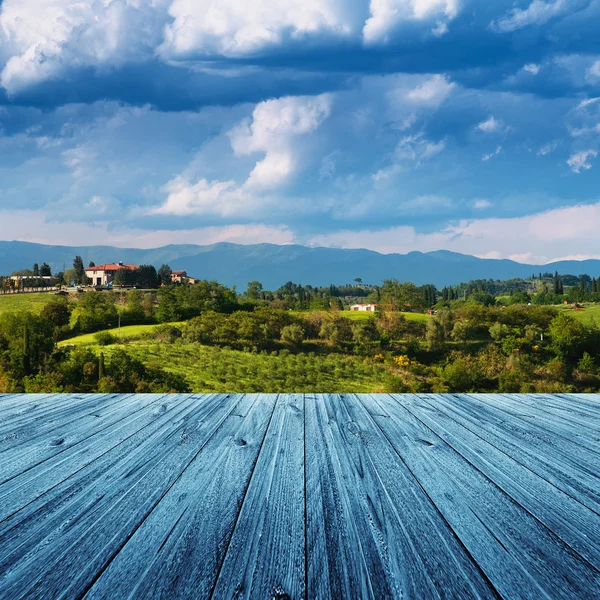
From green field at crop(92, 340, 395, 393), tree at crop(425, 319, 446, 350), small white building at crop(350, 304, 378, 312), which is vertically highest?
small white building at crop(350, 304, 378, 312)

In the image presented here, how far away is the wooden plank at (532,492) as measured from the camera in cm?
79

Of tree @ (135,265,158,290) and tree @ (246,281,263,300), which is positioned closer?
tree @ (246,281,263,300)

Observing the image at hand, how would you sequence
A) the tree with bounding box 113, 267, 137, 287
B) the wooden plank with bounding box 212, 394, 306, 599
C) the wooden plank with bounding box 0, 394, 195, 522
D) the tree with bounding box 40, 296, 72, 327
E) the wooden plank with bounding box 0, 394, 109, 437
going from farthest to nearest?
the tree with bounding box 113, 267, 137, 287
the tree with bounding box 40, 296, 72, 327
the wooden plank with bounding box 0, 394, 109, 437
the wooden plank with bounding box 0, 394, 195, 522
the wooden plank with bounding box 212, 394, 306, 599

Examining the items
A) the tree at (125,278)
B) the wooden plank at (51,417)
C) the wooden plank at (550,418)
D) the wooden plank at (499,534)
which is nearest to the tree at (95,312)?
the tree at (125,278)

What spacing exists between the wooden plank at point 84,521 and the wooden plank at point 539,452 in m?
0.93

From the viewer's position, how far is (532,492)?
100 centimetres

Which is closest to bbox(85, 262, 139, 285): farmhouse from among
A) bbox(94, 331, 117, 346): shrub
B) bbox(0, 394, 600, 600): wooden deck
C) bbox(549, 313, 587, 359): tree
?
bbox(94, 331, 117, 346): shrub

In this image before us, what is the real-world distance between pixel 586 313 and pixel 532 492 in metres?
22.9

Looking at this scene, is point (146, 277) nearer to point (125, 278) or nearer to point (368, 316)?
point (125, 278)

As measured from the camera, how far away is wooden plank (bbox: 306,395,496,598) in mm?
617

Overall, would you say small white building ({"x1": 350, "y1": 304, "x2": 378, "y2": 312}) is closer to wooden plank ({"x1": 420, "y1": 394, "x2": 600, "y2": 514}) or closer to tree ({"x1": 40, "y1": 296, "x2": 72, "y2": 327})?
tree ({"x1": 40, "y1": 296, "x2": 72, "y2": 327})

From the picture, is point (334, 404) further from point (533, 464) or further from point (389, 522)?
point (389, 522)

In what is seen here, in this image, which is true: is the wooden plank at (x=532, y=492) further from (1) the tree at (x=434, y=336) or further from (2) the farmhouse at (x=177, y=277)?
(2) the farmhouse at (x=177, y=277)

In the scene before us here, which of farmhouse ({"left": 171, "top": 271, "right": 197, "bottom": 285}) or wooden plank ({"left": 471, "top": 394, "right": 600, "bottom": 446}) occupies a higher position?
farmhouse ({"left": 171, "top": 271, "right": 197, "bottom": 285})
